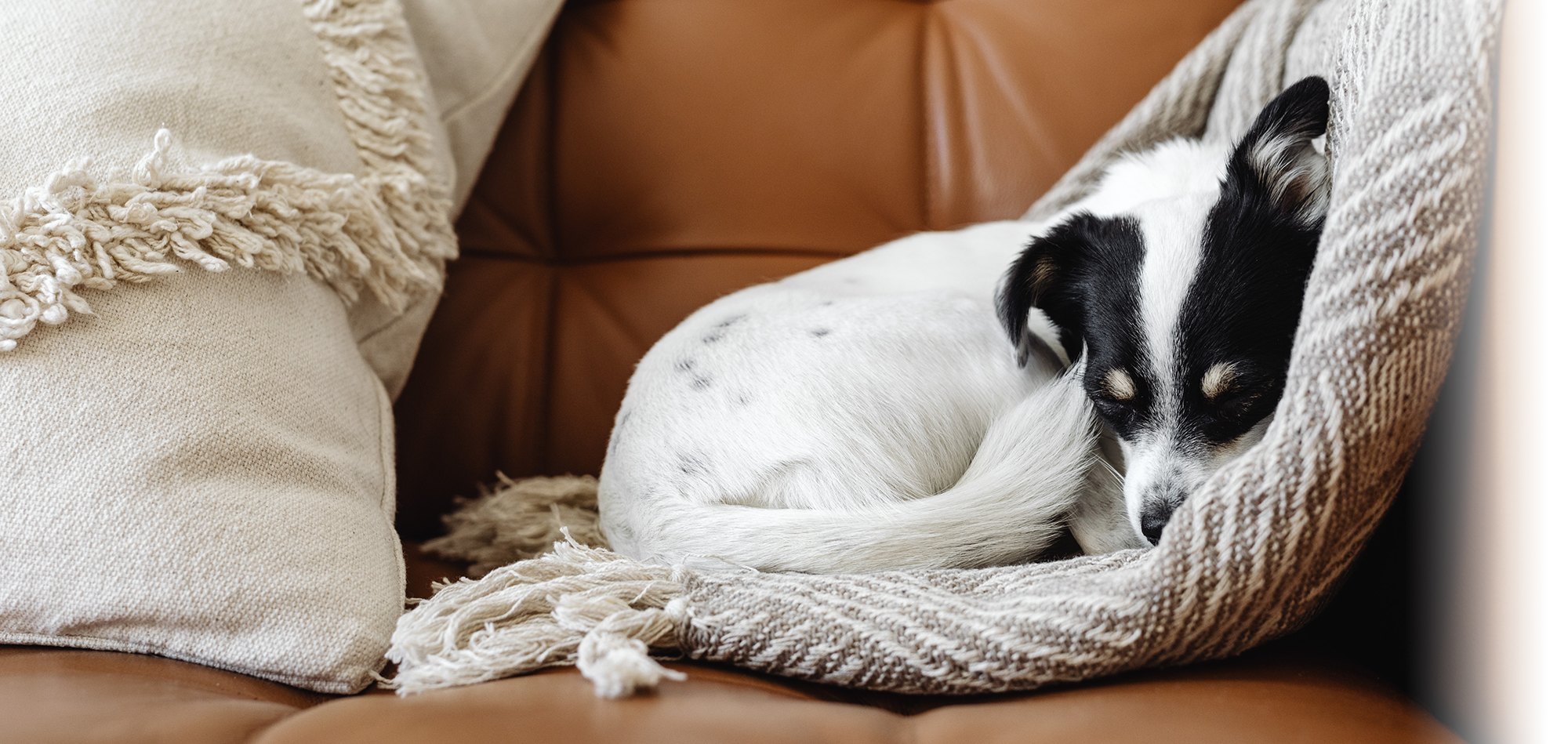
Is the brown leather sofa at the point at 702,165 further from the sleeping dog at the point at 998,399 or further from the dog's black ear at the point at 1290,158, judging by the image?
the dog's black ear at the point at 1290,158

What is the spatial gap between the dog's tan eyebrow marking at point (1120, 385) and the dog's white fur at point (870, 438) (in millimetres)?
35

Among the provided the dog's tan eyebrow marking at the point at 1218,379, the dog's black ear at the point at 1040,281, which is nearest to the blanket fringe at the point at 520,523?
the dog's black ear at the point at 1040,281

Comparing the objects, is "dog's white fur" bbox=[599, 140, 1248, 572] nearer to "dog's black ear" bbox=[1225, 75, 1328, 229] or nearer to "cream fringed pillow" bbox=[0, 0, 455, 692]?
"dog's black ear" bbox=[1225, 75, 1328, 229]

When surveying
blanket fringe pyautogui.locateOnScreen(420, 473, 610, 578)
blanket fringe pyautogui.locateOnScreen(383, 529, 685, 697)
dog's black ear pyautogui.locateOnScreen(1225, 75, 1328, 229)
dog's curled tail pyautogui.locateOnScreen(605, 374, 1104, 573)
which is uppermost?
dog's black ear pyautogui.locateOnScreen(1225, 75, 1328, 229)

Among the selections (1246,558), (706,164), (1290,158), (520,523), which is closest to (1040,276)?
(1290,158)

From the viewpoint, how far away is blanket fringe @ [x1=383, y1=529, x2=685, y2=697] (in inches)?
31.1

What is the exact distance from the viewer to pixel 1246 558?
2.37ft

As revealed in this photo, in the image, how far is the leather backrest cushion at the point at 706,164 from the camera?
1.52 m

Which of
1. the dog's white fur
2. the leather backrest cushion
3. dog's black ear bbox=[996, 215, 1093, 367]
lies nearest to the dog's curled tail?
the dog's white fur

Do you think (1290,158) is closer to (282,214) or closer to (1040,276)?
(1040,276)

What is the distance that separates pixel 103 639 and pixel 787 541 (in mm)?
612

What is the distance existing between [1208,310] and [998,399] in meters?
0.25

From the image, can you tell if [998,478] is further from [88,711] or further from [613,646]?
[88,711]

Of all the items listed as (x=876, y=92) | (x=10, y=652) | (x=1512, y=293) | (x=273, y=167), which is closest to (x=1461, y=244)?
(x=1512, y=293)
